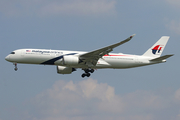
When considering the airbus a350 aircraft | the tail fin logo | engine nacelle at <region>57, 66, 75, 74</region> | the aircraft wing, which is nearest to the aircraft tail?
the tail fin logo

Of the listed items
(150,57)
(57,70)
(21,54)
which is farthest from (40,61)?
(150,57)

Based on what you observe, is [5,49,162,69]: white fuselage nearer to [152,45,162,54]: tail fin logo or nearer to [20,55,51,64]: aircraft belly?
[20,55,51,64]: aircraft belly

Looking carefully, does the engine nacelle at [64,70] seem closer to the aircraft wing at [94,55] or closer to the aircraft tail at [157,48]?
the aircraft wing at [94,55]

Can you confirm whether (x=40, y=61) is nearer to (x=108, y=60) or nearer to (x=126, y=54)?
(x=108, y=60)

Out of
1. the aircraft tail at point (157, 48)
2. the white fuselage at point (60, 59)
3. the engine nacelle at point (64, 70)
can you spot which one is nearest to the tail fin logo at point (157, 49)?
the aircraft tail at point (157, 48)

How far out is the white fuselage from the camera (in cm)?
4672

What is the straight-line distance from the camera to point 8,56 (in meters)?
47.9

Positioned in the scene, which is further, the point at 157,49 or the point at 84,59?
the point at 157,49

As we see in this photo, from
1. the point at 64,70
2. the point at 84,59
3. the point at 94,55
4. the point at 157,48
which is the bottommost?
the point at 64,70

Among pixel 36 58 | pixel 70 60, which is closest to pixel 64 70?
pixel 70 60

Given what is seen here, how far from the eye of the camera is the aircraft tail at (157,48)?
2093 inches

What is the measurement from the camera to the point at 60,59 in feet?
155

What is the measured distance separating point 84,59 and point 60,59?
3.44m

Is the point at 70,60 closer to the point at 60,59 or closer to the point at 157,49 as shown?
the point at 60,59
